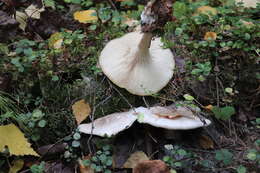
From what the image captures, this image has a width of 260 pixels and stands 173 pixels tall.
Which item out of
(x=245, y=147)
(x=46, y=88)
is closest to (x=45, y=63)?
(x=46, y=88)

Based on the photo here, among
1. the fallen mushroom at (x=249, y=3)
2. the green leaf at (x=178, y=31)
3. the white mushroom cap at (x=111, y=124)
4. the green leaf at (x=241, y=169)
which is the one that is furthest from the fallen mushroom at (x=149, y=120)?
the fallen mushroom at (x=249, y=3)

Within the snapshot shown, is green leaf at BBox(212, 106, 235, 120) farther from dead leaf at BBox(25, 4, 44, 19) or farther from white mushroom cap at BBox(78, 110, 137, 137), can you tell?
dead leaf at BBox(25, 4, 44, 19)

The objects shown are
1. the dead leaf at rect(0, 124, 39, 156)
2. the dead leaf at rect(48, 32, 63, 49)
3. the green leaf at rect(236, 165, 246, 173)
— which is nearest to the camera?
the green leaf at rect(236, 165, 246, 173)

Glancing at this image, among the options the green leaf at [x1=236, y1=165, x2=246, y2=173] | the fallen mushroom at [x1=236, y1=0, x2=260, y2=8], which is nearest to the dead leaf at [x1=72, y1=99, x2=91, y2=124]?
the green leaf at [x1=236, y1=165, x2=246, y2=173]

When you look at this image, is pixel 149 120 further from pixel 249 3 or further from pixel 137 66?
pixel 249 3

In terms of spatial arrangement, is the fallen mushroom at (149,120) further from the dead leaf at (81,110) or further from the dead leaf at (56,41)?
the dead leaf at (56,41)

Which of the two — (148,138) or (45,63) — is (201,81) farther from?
(45,63)
